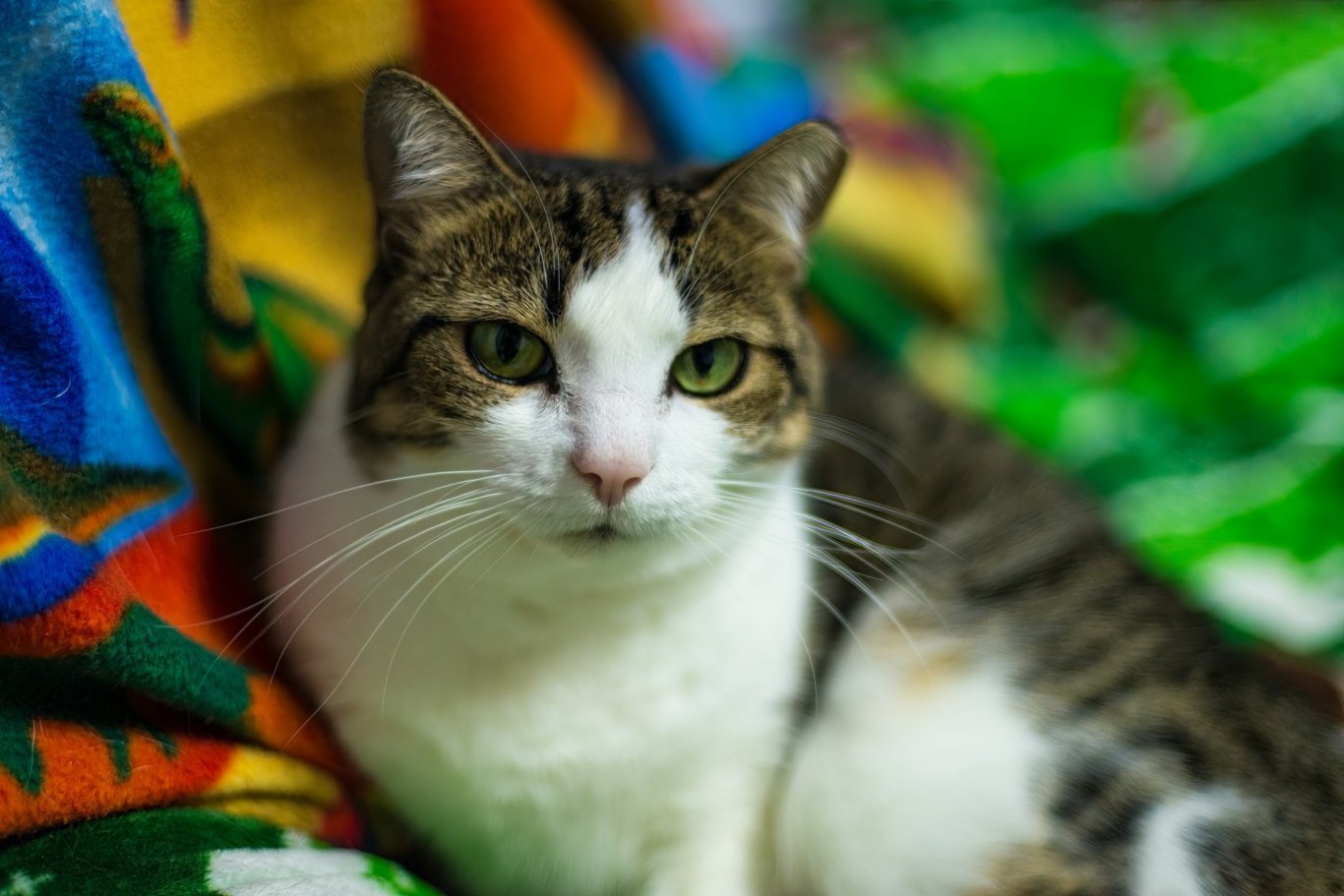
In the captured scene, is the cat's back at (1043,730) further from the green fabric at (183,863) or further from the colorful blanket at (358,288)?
the green fabric at (183,863)

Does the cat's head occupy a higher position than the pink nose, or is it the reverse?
the cat's head

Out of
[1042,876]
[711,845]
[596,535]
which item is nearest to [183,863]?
[596,535]

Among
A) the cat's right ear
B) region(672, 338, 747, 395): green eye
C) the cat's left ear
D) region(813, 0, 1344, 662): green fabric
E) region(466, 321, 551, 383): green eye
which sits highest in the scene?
region(813, 0, 1344, 662): green fabric

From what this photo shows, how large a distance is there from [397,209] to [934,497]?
2.65 ft

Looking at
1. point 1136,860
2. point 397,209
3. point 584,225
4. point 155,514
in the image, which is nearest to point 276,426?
point 155,514

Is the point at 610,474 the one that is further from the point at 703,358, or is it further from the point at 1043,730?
the point at 1043,730

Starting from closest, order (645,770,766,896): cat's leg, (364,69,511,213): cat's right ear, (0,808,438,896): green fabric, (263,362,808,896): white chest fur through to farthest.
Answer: (0,808,438,896): green fabric
(364,69,511,213): cat's right ear
(263,362,808,896): white chest fur
(645,770,766,896): cat's leg

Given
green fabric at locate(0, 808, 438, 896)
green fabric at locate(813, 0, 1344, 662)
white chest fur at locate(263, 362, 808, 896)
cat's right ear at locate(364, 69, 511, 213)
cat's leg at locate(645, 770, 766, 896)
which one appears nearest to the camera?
green fabric at locate(0, 808, 438, 896)

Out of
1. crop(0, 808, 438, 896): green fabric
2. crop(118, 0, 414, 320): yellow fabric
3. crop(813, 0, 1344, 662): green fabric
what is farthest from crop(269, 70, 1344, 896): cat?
crop(813, 0, 1344, 662): green fabric

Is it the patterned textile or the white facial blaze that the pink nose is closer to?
the white facial blaze

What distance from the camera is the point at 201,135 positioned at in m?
1.12

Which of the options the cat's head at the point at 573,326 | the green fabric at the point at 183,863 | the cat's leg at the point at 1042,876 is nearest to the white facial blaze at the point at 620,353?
the cat's head at the point at 573,326

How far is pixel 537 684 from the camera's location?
3.39 ft

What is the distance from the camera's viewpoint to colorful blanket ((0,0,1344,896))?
839 mm
